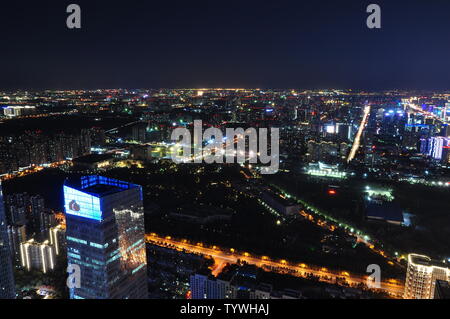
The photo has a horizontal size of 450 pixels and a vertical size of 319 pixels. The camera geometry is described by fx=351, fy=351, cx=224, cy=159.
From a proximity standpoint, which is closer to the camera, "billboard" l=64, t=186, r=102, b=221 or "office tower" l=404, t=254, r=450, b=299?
"billboard" l=64, t=186, r=102, b=221

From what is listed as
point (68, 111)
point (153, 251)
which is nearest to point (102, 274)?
point (153, 251)

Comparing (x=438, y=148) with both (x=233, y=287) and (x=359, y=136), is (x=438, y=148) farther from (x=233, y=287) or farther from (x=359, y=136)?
(x=233, y=287)

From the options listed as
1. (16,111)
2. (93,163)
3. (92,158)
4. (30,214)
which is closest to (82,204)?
(30,214)

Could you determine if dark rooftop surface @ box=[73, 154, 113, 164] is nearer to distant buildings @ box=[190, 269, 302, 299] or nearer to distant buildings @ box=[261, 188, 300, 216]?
distant buildings @ box=[261, 188, 300, 216]

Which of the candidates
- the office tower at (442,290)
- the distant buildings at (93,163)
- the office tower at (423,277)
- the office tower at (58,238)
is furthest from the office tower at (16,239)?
the office tower at (442,290)

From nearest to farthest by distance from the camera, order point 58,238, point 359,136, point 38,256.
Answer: point 38,256, point 58,238, point 359,136

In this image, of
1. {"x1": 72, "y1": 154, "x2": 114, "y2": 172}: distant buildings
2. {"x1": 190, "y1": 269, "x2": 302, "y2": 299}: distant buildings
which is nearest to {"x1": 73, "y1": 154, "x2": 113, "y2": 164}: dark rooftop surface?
{"x1": 72, "y1": 154, "x2": 114, "y2": 172}: distant buildings

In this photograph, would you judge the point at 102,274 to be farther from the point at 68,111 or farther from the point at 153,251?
the point at 68,111
